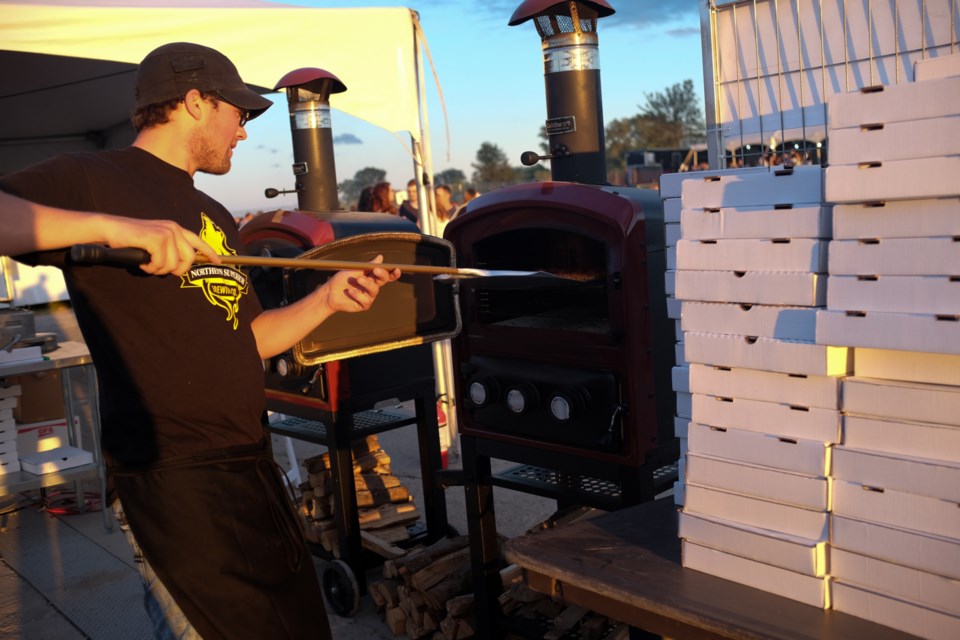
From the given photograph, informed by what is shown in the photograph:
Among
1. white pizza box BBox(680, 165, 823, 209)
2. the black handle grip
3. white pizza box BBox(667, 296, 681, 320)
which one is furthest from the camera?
white pizza box BBox(667, 296, 681, 320)

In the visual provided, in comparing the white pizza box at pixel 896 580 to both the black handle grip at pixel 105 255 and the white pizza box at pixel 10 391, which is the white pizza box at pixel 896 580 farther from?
the white pizza box at pixel 10 391

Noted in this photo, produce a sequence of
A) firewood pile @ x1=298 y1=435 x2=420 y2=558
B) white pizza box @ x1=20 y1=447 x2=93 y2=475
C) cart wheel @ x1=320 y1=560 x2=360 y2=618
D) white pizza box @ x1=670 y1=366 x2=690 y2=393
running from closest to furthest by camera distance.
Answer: white pizza box @ x1=670 y1=366 x2=690 y2=393
cart wheel @ x1=320 y1=560 x2=360 y2=618
firewood pile @ x1=298 y1=435 x2=420 y2=558
white pizza box @ x1=20 y1=447 x2=93 y2=475

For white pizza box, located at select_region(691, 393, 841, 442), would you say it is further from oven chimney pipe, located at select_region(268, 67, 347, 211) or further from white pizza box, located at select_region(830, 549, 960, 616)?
oven chimney pipe, located at select_region(268, 67, 347, 211)

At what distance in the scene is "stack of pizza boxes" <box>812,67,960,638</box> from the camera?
→ 1.74 m

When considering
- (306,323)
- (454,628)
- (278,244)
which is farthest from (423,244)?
(454,628)

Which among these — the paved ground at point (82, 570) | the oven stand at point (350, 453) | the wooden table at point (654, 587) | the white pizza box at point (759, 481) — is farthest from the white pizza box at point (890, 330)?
the paved ground at point (82, 570)

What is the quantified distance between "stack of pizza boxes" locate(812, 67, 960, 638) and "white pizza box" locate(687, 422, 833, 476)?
0.15 ft

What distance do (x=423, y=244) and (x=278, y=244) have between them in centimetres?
123

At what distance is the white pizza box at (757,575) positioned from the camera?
1.97 m

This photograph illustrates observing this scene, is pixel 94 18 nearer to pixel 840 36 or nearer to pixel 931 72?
pixel 840 36

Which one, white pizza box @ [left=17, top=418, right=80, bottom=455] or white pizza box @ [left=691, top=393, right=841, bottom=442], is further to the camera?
white pizza box @ [left=17, top=418, right=80, bottom=455]

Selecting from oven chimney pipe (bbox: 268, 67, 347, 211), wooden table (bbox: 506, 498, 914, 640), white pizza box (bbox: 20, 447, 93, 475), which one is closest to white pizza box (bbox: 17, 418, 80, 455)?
white pizza box (bbox: 20, 447, 93, 475)

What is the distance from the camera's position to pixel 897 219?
1.80 meters

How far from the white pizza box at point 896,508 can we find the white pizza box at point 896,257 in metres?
0.46
